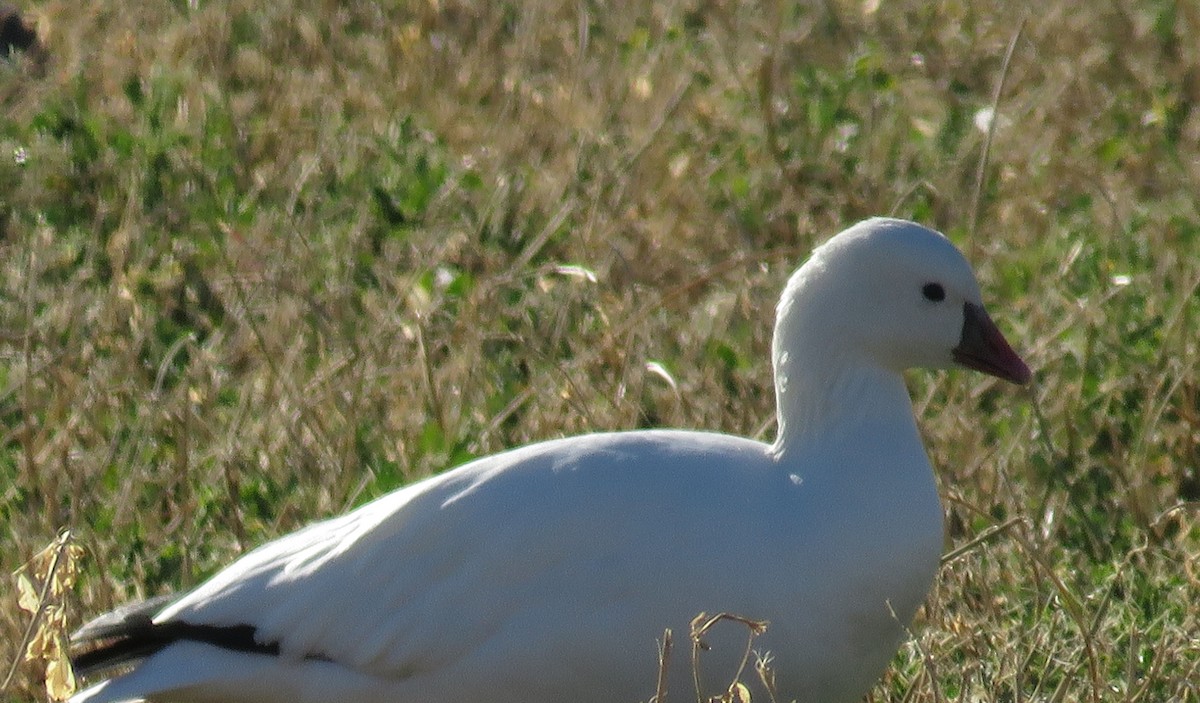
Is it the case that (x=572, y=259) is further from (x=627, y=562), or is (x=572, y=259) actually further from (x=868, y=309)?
(x=627, y=562)

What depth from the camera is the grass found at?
485 cm

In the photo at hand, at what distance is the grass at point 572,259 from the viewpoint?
485cm

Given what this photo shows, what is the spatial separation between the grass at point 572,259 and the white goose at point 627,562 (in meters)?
0.28

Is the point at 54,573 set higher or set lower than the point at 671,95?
higher

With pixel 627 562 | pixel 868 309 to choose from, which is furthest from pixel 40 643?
pixel 868 309

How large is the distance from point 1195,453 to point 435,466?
185 centimetres

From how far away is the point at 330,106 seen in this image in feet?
24.5

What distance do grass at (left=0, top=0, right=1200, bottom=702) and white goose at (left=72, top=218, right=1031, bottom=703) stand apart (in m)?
0.28

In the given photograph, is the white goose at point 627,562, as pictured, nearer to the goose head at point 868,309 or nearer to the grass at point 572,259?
the goose head at point 868,309

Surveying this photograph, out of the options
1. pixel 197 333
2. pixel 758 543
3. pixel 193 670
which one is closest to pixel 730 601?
pixel 758 543

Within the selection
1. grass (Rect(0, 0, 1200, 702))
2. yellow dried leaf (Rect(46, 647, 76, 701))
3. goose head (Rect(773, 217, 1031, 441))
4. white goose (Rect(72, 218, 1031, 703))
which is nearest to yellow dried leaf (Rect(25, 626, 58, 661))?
yellow dried leaf (Rect(46, 647, 76, 701))

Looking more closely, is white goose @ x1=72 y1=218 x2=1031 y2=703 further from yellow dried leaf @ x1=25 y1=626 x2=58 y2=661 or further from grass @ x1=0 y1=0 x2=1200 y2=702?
yellow dried leaf @ x1=25 y1=626 x2=58 y2=661

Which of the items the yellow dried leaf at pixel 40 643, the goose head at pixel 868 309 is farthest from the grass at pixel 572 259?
the yellow dried leaf at pixel 40 643

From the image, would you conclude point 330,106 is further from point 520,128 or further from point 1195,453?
point 1195,453
